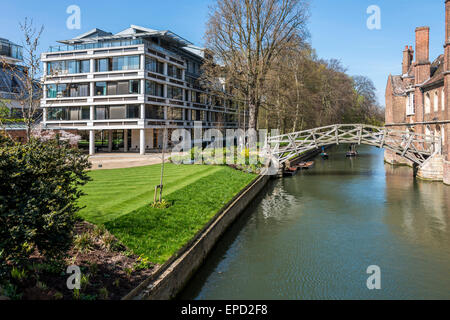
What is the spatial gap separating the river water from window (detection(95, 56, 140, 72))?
24.5 meters

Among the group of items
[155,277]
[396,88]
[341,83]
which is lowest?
[155,277]

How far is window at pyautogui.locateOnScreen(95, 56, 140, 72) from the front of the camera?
3975 cm

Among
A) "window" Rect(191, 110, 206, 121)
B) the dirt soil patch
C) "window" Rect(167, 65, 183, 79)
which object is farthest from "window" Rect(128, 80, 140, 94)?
the dirt soil patch

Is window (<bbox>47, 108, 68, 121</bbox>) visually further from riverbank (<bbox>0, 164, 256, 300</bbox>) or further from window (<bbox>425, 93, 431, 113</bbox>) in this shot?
window (<bbox>425, 93, 431, 113</bbox>)

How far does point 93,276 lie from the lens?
26.2ft

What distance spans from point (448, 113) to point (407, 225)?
1231cm

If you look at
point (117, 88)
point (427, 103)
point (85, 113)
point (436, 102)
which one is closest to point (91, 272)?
point (436, 102)

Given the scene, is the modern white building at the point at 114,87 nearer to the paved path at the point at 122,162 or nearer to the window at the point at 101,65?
the window at the point at 101,65

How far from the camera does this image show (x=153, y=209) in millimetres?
13109

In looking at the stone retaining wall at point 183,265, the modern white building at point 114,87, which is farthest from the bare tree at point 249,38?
the stone retaining wall at point 183,265

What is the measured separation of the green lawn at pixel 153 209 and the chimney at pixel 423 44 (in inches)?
823
